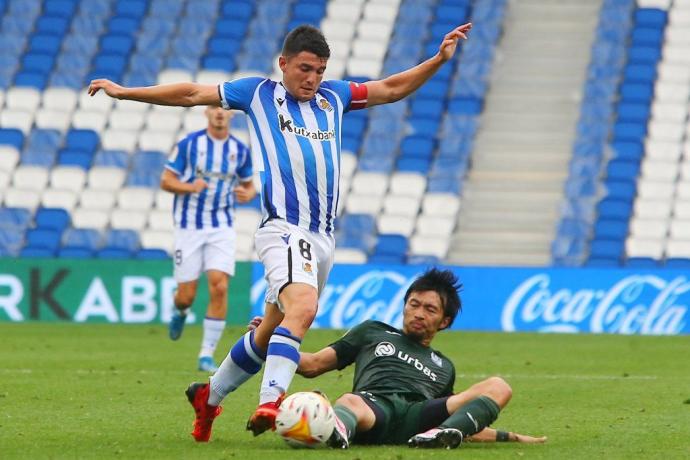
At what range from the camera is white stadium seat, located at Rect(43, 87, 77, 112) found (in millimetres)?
25031

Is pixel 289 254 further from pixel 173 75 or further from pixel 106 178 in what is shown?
pixel 173 75

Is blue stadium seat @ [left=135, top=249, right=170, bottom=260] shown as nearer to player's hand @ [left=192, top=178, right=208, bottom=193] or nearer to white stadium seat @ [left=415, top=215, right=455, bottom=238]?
white stadium seat @ [left=415, top=215, right=455, bottom=238]

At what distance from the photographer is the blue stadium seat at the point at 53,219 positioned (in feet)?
73.5

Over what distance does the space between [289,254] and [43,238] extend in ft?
50.1

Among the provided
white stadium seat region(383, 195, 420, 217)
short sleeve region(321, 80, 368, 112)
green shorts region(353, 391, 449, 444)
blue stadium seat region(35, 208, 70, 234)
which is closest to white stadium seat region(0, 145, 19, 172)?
blue stadium seat region(35, 208, 70, 234)

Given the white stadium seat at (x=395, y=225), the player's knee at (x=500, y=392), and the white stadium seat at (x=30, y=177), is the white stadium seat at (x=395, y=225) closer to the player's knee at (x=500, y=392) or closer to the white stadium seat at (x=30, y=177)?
the white stadium seat at (x=30, y=177)

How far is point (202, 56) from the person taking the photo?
25922 millimetres

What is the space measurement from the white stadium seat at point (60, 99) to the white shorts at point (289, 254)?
59.2 feet

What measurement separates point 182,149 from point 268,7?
44.7 ft

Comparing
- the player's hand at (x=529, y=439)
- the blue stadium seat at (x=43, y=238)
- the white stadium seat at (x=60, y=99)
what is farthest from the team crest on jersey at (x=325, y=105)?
the white stadium seat at (x=60, y=99)

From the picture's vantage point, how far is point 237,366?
7.70 meters

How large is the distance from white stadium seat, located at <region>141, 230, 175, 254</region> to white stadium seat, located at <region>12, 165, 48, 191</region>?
7.16 ft

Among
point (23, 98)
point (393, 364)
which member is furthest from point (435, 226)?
point (393, 364)

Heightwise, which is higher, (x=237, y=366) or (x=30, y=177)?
(x=30, y=177)
